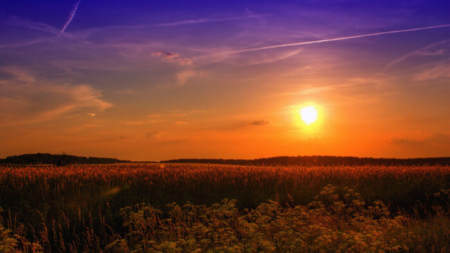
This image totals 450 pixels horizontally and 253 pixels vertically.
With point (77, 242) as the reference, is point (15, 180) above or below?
above

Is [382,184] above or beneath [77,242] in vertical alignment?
above

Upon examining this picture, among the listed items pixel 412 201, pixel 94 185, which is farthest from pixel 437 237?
pixel 94 185

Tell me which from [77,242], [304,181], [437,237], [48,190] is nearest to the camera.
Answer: [437,237]

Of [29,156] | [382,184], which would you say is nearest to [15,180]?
[382,184]

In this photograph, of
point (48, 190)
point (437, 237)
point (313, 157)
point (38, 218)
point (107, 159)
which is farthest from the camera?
point (107, 159)

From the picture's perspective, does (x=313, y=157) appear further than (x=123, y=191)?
Yes

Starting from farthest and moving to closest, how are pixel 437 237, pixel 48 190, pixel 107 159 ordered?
pixel 107 159 → pixel 48 190 → pixel 437 237

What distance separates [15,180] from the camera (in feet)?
53.1

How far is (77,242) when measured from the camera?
35.6 feet

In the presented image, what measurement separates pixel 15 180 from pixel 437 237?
16690 mm

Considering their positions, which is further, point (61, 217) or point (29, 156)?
point (29, 156)

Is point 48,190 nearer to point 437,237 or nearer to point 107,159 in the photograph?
point 437,237

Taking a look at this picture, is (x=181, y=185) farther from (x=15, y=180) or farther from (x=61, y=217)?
(x=15, y=180)

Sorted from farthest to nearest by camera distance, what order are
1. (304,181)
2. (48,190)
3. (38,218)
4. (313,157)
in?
(313,157), (304,181), (48,190), (38,218)
